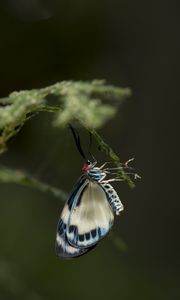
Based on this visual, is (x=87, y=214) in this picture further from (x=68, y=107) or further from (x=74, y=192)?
(x=68, y=107)

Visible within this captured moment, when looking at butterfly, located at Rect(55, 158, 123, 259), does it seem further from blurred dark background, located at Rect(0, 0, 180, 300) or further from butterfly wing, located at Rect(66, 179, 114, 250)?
blurred dark background, located at Rect(0, 0, 180, 300)

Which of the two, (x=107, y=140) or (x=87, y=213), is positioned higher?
(x=107, y=140)

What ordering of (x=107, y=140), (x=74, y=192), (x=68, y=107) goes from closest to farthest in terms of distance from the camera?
Result: 1. (x=68, y=107)
2. (x=74, y=192)
3. (x=107, y=140)

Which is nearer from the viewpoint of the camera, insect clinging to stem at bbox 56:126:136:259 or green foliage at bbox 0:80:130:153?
green foliage at bbox 0:80:130:153

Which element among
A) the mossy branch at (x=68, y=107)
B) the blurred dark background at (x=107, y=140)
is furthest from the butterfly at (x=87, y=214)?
the blurred dark background at (x=107, y=140)

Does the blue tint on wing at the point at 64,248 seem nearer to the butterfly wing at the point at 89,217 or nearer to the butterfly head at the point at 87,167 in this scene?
the butterfly wing at the point at 89,217

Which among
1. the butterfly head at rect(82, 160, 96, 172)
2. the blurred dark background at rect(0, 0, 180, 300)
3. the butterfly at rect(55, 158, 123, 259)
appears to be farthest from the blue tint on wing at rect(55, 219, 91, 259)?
the blurred dark background at rect(0, 0, 180, 300)

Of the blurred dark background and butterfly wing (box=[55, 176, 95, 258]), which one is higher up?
the blurred dark background

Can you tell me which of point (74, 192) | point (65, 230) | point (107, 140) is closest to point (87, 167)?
point (74, 192)

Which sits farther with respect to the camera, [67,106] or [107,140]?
[107,140]
